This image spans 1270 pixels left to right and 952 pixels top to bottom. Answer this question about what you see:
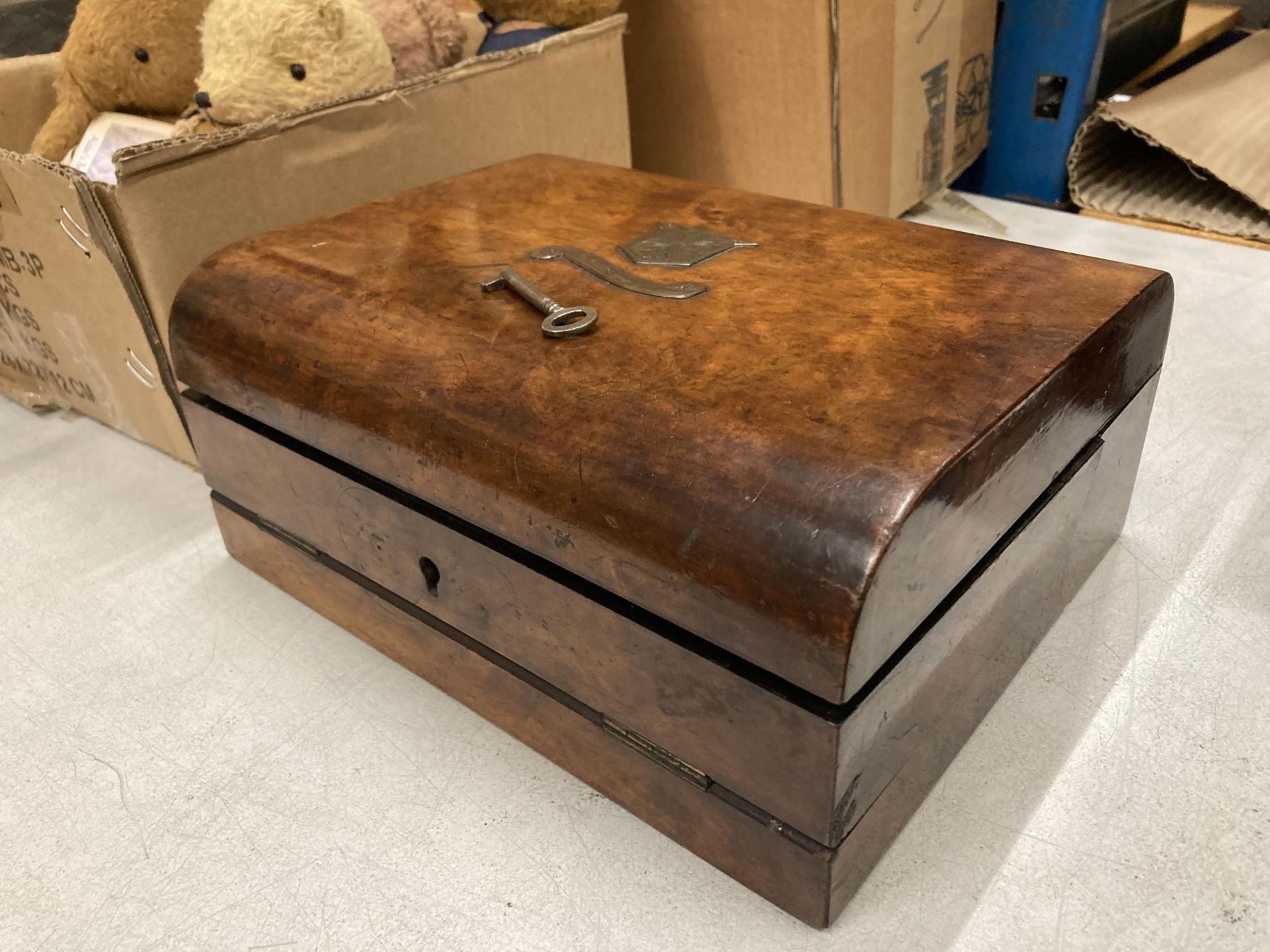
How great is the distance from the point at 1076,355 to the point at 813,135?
86cm

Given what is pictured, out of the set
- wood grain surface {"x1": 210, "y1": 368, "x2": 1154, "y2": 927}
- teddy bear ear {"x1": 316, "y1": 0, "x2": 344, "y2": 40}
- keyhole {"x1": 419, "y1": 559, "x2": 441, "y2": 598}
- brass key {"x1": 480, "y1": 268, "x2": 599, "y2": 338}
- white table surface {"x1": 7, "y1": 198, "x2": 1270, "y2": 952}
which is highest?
teddy bear ear {"x1": 316, "y1": 0, "x2": 344, "y2": 40}

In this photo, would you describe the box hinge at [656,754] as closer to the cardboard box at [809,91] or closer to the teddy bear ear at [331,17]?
the teddy bear ear at [331,17]

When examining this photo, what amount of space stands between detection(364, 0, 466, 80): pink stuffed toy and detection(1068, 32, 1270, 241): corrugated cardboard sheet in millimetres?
1050

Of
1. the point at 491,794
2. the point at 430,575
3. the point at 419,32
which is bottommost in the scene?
the point at 491,794

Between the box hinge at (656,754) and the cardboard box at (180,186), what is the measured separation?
666 mm

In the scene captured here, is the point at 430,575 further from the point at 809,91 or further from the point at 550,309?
the point at 809,91

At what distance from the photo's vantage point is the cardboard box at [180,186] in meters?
1.01

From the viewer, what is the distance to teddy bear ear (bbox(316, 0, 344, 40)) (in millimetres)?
1099

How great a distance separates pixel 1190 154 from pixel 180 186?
145cm

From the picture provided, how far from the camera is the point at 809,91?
4.63 feet

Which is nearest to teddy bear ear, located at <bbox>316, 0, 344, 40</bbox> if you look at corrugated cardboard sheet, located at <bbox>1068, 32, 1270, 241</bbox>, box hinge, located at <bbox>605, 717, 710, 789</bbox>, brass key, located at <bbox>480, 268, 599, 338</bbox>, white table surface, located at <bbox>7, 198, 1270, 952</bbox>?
brass key, located at <bbox>480, 268, 599, 338</bbox>

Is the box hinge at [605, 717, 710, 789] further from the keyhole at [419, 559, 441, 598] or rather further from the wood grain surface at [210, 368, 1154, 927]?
the keyhole at [419, 559, 441, 598]

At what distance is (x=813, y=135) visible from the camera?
144 cm

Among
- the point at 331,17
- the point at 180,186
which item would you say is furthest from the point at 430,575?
the point at 331,17
